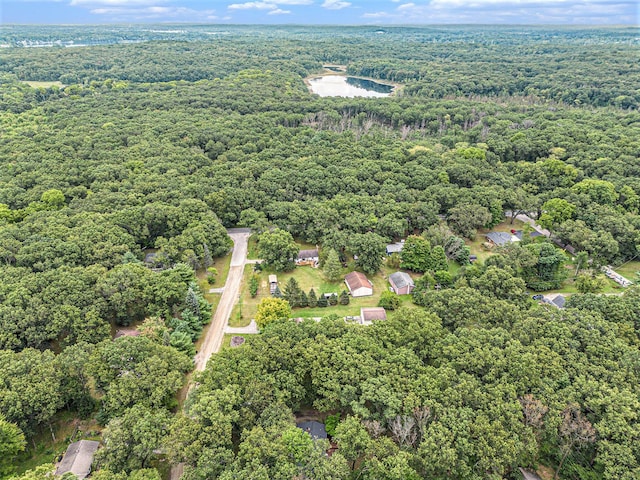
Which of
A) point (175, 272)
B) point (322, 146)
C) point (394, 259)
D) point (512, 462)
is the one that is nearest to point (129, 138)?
point (322, 146)

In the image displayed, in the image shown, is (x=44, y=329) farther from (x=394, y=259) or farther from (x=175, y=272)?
(x=394, y=259)

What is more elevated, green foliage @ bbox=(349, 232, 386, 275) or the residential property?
green foliage @ bbox=(349, 232, 386, 275)

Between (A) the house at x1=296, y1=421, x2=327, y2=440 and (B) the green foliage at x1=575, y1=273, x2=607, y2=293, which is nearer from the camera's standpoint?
(A) the house at x1=296, y1=421, x2=327, y2=440

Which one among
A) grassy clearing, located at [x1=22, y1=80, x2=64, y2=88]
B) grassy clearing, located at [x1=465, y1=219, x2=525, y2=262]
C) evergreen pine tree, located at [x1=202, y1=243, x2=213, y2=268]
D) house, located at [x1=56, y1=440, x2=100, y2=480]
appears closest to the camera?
house, located at [x1=56, y1=440, x2=100, y2=480]

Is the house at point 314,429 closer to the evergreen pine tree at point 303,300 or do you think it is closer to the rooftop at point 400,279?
the evergreen pine tree at point 303,300

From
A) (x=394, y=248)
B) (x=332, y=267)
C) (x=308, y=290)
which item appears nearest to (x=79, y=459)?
(x=308, y=290)

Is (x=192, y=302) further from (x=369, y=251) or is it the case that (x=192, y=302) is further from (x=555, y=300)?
(x=555, y=300)

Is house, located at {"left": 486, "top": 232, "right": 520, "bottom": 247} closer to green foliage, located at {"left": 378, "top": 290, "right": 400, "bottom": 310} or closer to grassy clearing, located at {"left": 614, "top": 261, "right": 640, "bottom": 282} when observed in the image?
grassy clearing, located at {"left": 614, "top": 261, "right": 640, "bottom": 282}

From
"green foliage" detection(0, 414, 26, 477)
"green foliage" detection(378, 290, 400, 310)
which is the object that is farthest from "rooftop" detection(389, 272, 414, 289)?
"green foliage" detection(0, 414, 26, 477)
